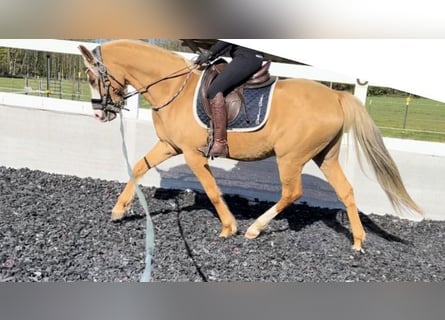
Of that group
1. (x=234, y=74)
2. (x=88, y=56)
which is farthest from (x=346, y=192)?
(x=88, y=56)

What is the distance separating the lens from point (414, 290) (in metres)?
2.77

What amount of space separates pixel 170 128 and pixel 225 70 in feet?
1.72

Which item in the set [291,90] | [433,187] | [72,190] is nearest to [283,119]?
[291,90]

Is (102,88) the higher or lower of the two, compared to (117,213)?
higher

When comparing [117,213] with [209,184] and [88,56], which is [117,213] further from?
[88,56]

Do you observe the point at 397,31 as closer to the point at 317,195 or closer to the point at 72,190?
the point at 317,195

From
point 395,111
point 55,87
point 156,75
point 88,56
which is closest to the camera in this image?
point 88,56

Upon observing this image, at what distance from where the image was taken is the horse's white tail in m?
3.11

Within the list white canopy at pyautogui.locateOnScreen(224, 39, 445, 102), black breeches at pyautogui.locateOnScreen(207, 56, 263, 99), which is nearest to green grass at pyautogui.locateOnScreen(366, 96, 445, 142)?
white canopy at pyautogui.locateOnScreen(224, 39, 445, 102)

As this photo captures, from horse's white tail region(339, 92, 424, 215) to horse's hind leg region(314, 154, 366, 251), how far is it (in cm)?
22

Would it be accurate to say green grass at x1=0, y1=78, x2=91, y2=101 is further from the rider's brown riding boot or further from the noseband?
the rider's brown riding boot

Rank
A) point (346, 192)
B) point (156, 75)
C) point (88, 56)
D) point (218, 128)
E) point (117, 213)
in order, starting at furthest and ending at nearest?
point (117, 213), point (346, 192), point (156, 75), point (218, 128), point (88, 56)

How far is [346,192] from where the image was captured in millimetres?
→ 3332

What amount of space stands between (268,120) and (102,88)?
3.38 ft
